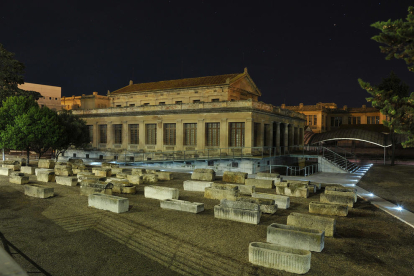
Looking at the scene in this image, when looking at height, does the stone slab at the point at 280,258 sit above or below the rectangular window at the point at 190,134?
below

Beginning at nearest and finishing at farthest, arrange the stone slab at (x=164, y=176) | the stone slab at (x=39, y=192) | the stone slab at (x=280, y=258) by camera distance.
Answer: the stone slab at (x=280, y=258) < the stone slab at (x=39, y=192) < the stone slab at (x=164, y=176)

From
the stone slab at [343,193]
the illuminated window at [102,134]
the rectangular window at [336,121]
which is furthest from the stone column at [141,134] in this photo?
the rectangular window at [336,121]

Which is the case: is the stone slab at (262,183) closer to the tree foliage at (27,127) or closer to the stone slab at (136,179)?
the stone slab at (136,179)

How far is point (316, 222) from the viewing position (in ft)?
32.2

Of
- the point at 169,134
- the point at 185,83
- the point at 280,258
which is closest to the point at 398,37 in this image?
the point at 280,258

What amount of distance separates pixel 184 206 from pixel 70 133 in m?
26.0

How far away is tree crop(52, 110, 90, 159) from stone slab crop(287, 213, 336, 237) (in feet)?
92.1

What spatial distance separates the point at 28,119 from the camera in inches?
1108

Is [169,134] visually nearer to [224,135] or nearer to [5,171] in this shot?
[224,135]

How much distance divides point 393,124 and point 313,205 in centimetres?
578

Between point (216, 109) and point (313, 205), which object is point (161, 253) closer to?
point (313, 205)

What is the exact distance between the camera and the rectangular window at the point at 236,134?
101ft

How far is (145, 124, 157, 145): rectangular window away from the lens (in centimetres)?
3603

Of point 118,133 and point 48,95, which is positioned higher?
point 48,95
